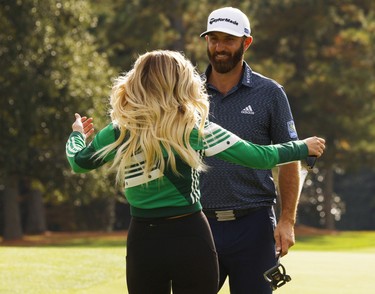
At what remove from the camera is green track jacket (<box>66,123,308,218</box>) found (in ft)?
14.5

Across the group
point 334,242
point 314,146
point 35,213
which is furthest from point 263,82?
point 35,213

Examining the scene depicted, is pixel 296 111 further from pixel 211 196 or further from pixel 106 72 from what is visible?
pixel 211 196

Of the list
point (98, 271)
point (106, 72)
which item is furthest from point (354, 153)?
point (98, 271)

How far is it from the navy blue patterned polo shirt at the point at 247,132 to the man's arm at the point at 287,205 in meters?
0.08

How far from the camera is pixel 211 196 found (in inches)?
225

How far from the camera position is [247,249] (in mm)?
5629

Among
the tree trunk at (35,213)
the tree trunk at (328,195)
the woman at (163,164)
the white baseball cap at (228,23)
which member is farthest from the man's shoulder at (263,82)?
the tree trunk at (328,195)

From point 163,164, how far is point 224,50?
1481mm

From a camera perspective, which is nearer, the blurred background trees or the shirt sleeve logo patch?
the shirt sleeve logo patch

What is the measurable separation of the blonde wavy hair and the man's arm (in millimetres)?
1347

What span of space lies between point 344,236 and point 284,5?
910 cm

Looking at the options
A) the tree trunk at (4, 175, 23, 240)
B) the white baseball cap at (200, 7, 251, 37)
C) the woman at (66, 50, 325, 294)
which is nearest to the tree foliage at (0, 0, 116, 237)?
the tree trunk at (4, 175, 23, 240)

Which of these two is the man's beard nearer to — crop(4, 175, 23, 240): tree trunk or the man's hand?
the man's hand

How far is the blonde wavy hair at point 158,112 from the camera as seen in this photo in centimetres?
434
